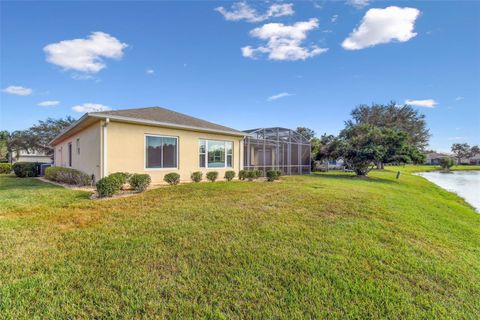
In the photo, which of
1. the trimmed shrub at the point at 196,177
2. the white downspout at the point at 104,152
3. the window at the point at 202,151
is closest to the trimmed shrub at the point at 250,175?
the window at the point at 202,151

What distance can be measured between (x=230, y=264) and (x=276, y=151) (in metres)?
15.1

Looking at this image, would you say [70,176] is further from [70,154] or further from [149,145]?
[70,154]

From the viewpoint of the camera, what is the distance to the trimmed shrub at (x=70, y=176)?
31.3ft

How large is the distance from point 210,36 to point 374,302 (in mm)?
14278

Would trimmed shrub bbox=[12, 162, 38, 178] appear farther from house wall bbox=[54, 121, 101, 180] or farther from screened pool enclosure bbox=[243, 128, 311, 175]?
screened pool enclosure bbox=[243, 128, 311, 175]

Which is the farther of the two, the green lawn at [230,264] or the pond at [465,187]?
the pond at [465,187]

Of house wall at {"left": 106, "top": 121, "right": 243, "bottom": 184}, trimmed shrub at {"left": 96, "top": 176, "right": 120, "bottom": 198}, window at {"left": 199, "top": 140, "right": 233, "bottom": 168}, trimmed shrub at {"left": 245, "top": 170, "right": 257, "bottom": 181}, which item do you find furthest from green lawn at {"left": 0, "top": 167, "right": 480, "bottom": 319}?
trimmed shrub at {"left": 245, "top": 170, "right": 257, "bottom": 181}

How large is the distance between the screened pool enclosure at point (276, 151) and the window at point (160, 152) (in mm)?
5694

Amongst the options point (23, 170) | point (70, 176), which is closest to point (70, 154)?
point (23, 170)

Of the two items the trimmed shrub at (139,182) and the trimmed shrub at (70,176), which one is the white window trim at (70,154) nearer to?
the trimmed shrub at (70,176)

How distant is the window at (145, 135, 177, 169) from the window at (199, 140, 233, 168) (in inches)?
63.7

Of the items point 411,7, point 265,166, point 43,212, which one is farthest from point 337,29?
point 43,212

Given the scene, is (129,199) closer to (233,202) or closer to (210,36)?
(233,202)

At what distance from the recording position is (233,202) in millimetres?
6637
